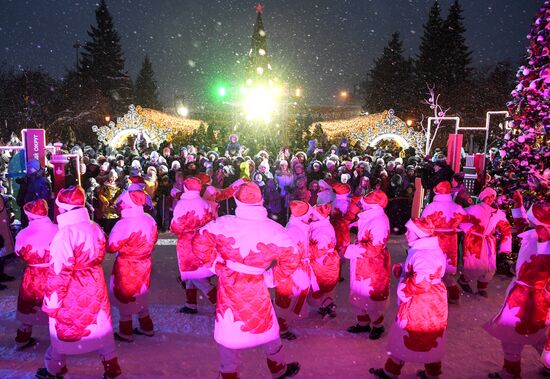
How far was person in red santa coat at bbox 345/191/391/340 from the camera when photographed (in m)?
5.48

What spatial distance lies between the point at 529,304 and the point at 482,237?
2.50 m

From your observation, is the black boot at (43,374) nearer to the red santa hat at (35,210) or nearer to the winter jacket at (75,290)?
the winter jacket at (75,290)

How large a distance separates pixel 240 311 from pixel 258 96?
1858 centimetres

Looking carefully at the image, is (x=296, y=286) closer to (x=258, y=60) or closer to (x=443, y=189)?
(x=443, y=189)

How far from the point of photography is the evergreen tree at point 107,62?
4712cm

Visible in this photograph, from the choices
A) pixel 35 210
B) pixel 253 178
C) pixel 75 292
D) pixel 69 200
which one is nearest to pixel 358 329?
pixel 75 292

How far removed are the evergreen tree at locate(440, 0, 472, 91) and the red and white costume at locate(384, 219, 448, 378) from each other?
39.2 metres

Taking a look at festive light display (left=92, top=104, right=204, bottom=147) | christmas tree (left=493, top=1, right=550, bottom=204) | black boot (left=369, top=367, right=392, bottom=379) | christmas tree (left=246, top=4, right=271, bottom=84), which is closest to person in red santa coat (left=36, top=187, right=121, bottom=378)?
black boot (left=369, top=367, right=392, bottom=379)

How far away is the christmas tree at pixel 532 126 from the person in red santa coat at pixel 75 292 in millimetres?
6736

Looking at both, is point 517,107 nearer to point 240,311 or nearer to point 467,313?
point 467,313

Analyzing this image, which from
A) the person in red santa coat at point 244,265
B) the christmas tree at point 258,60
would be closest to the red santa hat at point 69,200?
the person in red santa coat at point 244,265

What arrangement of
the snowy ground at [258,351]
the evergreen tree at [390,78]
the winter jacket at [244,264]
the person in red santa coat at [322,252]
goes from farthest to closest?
the evergreen tree at [390,78] < the person in red santa coat at [322,252] < the snowy ground at [258,351] < the winter jacket at [244,264]

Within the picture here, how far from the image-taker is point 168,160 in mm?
12953

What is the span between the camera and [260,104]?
2044 cm
